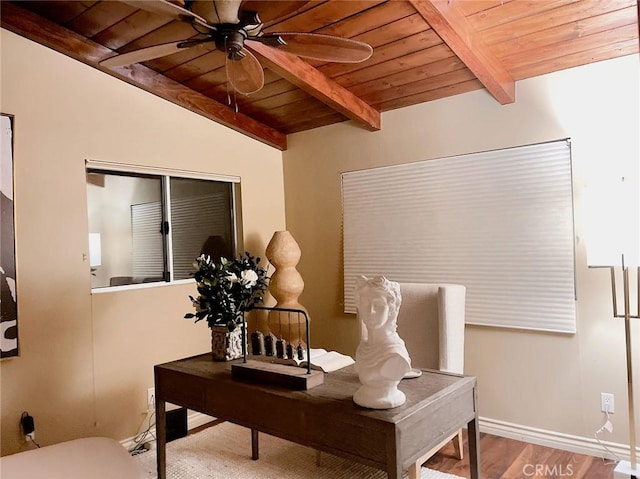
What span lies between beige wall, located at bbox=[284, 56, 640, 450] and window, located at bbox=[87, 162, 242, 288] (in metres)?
1.20

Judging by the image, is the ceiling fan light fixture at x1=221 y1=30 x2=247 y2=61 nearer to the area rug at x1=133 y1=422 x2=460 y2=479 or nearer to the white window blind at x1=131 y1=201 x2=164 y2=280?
the white window blind at x1=131 y1=201 x2=164 y2=280

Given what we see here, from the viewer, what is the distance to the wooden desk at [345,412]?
1487 millimetres

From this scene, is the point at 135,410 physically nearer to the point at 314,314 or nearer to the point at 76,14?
the point at 314,314

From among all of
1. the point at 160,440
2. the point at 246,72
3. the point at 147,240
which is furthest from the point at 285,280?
the point at 246,72

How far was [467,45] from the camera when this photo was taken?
241cm

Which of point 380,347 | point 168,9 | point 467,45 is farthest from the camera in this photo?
point 467,45

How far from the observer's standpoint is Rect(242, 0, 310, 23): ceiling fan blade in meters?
2.36

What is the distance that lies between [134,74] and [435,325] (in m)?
2.52

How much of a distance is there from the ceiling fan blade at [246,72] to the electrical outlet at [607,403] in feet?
8.48

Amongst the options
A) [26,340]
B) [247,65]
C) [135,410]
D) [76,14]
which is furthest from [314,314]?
[76,14]

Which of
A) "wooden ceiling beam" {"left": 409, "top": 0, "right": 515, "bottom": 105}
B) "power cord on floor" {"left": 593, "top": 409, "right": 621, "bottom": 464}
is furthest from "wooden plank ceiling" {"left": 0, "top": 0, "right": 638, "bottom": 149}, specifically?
"power cord on floor" {"left": 593, "top": 409, "right": 621, "bottom": 464}

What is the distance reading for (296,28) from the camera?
258 cm

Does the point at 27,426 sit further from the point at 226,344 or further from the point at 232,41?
the point at 232,41

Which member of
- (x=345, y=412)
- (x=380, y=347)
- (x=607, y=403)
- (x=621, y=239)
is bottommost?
(x=607, y=403)
